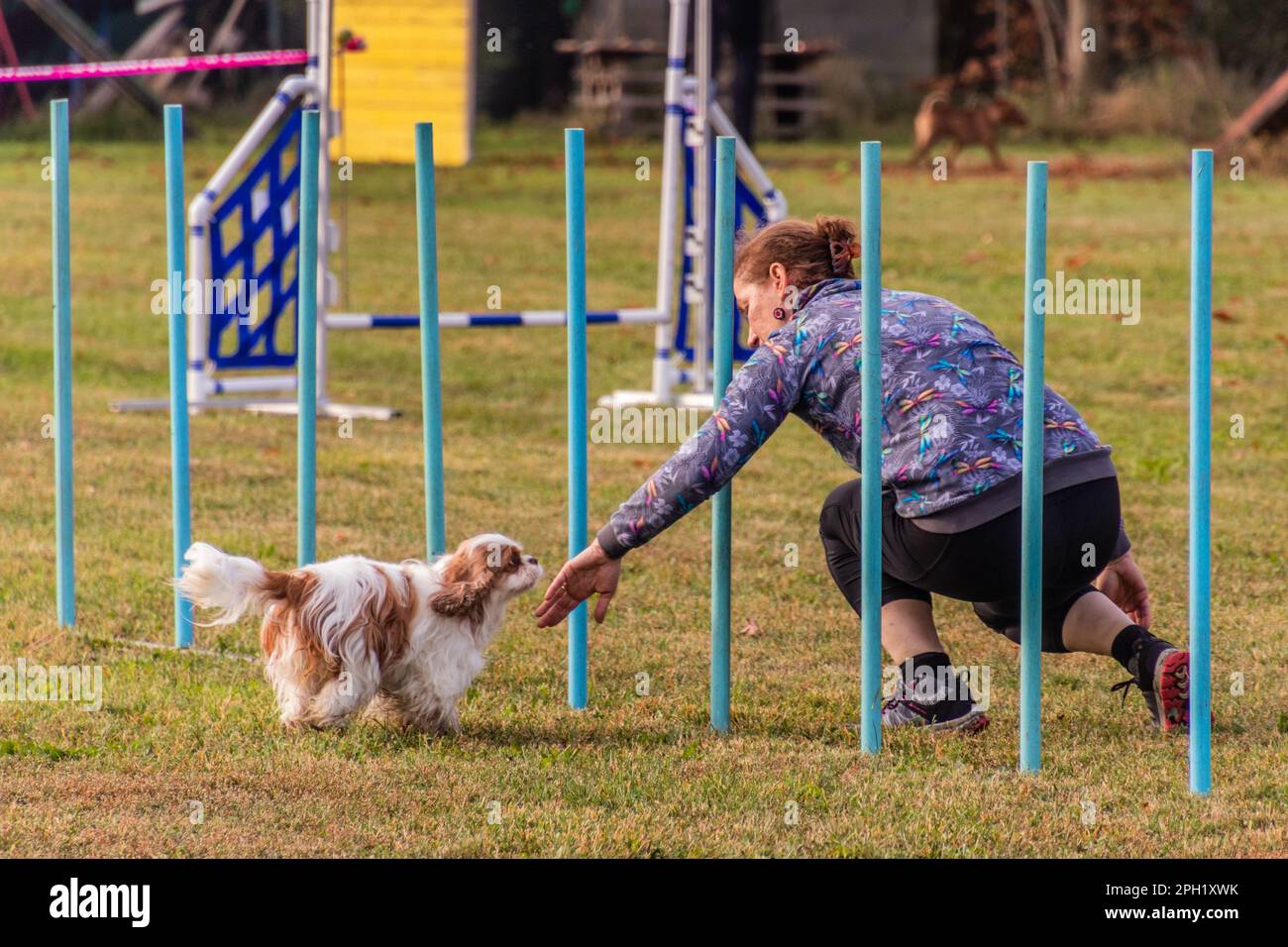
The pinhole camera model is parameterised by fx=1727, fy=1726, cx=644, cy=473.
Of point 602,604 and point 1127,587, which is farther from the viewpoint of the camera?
point 1127,587

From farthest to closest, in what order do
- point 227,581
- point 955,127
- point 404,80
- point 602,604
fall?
1. point 955,127
2. point 404,80
3. point 602,604
4. point 227,581

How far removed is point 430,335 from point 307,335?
1.53 ft

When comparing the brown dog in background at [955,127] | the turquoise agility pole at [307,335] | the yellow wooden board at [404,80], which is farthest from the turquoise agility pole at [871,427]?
the brown dog in background at [955,127]

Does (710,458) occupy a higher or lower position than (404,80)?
lower

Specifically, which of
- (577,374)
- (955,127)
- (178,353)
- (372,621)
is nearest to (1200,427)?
(577,374)

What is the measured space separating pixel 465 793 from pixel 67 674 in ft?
4.89

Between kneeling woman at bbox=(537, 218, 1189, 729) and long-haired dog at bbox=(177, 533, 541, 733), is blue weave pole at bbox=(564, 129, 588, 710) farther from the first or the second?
kneeling woman at bbox=(537, 218, 1189, 729)

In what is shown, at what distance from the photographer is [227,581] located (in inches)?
161

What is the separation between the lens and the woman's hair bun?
430cm

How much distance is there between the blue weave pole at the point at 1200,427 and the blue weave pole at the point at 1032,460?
1.07 ft

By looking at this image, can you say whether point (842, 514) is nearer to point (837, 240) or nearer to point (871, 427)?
point (871, 427)

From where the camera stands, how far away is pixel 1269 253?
1355 centimetres

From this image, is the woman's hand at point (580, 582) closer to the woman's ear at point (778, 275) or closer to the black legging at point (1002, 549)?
the black legging at point (1002, 549)

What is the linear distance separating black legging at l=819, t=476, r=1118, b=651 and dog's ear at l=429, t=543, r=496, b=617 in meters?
0.93
